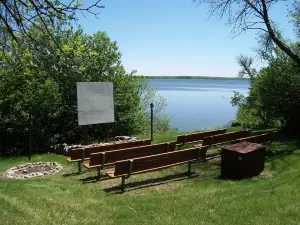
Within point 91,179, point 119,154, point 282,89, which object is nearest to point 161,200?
point 119,154

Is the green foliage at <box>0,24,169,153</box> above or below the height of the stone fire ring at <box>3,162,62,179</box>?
above

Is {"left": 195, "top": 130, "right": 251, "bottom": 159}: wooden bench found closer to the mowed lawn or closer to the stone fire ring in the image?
the mowed lawn

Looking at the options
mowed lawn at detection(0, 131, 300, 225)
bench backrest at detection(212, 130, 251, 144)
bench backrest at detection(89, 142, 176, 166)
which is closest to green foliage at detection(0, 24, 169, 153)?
bench backrest at detection(89, 142, 176, 166)

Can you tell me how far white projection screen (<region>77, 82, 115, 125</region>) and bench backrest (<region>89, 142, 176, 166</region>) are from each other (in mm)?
3750

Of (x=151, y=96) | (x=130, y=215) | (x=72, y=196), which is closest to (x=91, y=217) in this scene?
(x=130, y=215)

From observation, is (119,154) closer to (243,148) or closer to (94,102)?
(243,148)

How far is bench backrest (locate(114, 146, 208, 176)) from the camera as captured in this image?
6.77 metres

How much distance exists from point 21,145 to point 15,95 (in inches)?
78.0

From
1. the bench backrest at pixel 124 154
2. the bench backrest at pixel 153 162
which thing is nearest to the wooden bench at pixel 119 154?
the bench backrest at pixel 124 154

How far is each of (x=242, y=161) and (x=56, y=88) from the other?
8378 millimetres

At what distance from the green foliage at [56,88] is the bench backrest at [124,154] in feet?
12.5

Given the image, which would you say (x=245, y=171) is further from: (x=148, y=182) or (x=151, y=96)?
(x=151, y=96)

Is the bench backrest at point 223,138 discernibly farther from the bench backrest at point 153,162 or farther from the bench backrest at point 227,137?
the bench backrest at point 153,162

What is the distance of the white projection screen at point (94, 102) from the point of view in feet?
37.4
